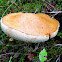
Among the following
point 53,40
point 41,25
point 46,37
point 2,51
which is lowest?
point 2,51

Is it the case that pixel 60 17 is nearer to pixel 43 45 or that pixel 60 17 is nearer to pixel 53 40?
pixel 53 40

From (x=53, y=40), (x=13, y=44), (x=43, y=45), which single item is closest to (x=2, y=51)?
(x=13, y=44)

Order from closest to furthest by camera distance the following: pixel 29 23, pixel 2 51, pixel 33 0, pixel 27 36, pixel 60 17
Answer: pixel 27 36, pixel 29 23, pixel 2 51, pixel 60 17, pixel 33 0

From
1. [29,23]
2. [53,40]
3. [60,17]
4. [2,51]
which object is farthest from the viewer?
[60,17]

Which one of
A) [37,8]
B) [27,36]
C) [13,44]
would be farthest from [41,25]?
[37,8]

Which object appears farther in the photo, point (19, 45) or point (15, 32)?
point (19, 45)

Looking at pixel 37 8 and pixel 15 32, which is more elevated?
pixel 37 8

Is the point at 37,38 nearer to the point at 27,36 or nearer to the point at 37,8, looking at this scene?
the point at 27,36
